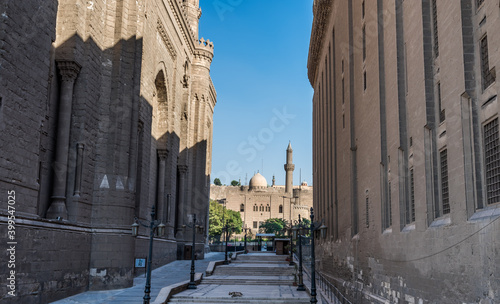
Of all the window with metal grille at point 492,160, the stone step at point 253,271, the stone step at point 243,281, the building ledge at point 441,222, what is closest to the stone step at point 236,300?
the stone step at point 243,281

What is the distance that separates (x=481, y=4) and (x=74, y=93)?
53.5 feet

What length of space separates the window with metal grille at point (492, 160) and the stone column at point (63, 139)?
15.6 meters

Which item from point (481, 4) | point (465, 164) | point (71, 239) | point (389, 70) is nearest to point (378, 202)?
point (389, 70)

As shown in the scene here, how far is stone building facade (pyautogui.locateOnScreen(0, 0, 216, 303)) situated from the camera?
1580cm

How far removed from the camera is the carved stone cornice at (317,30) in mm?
36375

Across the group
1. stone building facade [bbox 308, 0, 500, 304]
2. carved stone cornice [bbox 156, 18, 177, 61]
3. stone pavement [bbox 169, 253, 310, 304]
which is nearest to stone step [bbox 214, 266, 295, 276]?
stone pavement [bbox 169, 253, 310, 304]

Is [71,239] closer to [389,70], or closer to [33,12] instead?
[33,12]

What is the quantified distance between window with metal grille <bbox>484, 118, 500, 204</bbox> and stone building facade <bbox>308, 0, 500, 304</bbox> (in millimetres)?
20

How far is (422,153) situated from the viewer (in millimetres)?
13375

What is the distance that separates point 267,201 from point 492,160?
4582 inches

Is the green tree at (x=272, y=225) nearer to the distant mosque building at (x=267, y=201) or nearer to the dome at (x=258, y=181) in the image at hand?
the distant mosque building at (x=267, y=201)

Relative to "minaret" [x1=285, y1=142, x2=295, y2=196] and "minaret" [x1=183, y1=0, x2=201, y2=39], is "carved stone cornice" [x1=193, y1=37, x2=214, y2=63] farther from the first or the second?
"minaret" [x1=285, y1=142, x2=295, y2=196]

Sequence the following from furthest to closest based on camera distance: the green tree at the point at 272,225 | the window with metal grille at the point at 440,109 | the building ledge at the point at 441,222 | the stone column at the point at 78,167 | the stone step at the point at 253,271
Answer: the green tree at the point at 272,225 < the stone step at the point at 253,271 < the stone column at the point at 78,167 < the window with metal grille at the point at 440,109 < the building ledge at the point at 441,222

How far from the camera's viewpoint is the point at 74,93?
21.4m
